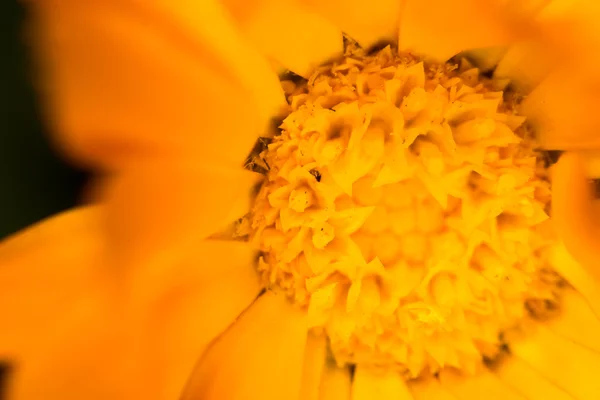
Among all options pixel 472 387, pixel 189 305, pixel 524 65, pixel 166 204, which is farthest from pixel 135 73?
pixel 472 387

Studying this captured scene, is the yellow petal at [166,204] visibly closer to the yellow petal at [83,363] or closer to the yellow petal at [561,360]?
the yellow petal at [83,363]

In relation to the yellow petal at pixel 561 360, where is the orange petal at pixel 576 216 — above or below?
above

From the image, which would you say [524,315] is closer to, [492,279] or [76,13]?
[492,279]

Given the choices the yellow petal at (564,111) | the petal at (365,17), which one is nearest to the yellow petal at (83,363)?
the petal at (365,17)

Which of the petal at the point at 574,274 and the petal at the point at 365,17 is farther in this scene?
the petal at the point at 574,274

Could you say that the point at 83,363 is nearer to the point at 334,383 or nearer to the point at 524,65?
the point at 334,383

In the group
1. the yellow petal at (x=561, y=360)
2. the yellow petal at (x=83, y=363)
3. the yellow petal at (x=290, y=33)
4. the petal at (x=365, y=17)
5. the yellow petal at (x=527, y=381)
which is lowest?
the yellow petal at (x=83, y=363)

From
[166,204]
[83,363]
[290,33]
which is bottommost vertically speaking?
[83,363]

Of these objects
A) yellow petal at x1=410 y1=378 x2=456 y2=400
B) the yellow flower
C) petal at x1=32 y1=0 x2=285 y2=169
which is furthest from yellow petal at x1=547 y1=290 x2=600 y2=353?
petal at x1=32 y1=0 x2=285 y2=169
